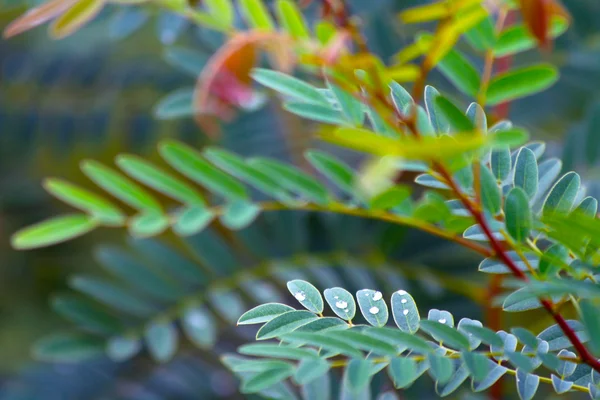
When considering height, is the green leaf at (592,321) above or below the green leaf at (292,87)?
below

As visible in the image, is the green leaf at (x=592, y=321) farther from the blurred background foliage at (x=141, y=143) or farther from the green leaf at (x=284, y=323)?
the blurred background foliage at (x=141, y=143)

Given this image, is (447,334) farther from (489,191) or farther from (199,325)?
(199,325)

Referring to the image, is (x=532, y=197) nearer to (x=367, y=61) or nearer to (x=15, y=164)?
(x=367, y=61)

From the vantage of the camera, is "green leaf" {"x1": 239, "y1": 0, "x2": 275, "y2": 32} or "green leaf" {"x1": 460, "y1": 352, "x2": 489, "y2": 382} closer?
"green leaf" {"x1": 460, "y1": 352, "x2": 489, "y2": 382}

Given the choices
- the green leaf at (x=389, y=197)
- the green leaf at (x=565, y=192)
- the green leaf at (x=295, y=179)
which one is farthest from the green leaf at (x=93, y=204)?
the green leaf at (x=565, y=192)

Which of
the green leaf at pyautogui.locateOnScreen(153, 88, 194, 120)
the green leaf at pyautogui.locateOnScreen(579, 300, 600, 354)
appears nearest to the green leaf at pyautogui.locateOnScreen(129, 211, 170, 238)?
the green leaf at pyautogui.locateOnScreen(153, 88, 194, 120)

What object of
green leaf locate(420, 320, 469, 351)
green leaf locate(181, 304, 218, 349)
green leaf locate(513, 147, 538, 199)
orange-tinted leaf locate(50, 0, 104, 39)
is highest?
orange-tinted leaf locate(50, 0, 104, 39)

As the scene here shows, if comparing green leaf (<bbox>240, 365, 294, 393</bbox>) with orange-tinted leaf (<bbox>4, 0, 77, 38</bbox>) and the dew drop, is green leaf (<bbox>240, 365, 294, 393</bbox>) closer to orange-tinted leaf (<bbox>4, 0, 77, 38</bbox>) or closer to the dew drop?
the dew drop

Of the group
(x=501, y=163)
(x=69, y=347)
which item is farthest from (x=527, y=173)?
(x=69, y=347)
